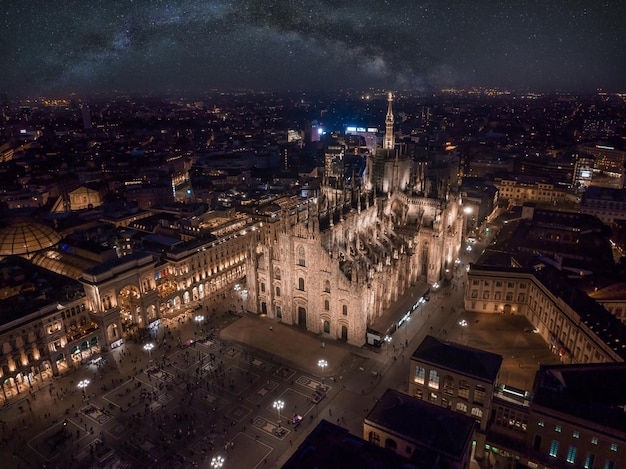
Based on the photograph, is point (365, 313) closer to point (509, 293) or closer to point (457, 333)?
point (457, 333)

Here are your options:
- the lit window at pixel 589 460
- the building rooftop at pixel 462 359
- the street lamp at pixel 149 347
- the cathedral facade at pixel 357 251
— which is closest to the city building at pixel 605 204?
the cathedral facade at pixel 357 251

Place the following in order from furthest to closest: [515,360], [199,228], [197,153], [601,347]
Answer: [197,153] → [199,228] → [515,360] → [601,347]

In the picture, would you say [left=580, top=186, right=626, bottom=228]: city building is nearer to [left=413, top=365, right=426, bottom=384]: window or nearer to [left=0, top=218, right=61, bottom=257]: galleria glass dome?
[left=413, top=365, right=426, bottom=384]: window

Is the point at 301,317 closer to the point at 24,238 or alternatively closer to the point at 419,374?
the point at 419,374

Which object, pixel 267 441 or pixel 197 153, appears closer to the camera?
pixel 267 441

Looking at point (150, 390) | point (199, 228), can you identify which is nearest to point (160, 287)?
point (199, 228)

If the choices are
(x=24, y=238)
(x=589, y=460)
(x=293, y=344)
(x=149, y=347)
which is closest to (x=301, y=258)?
(x=293, y=344)

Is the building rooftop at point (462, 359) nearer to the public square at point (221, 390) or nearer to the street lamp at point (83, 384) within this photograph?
the public square at point (221, 390)
